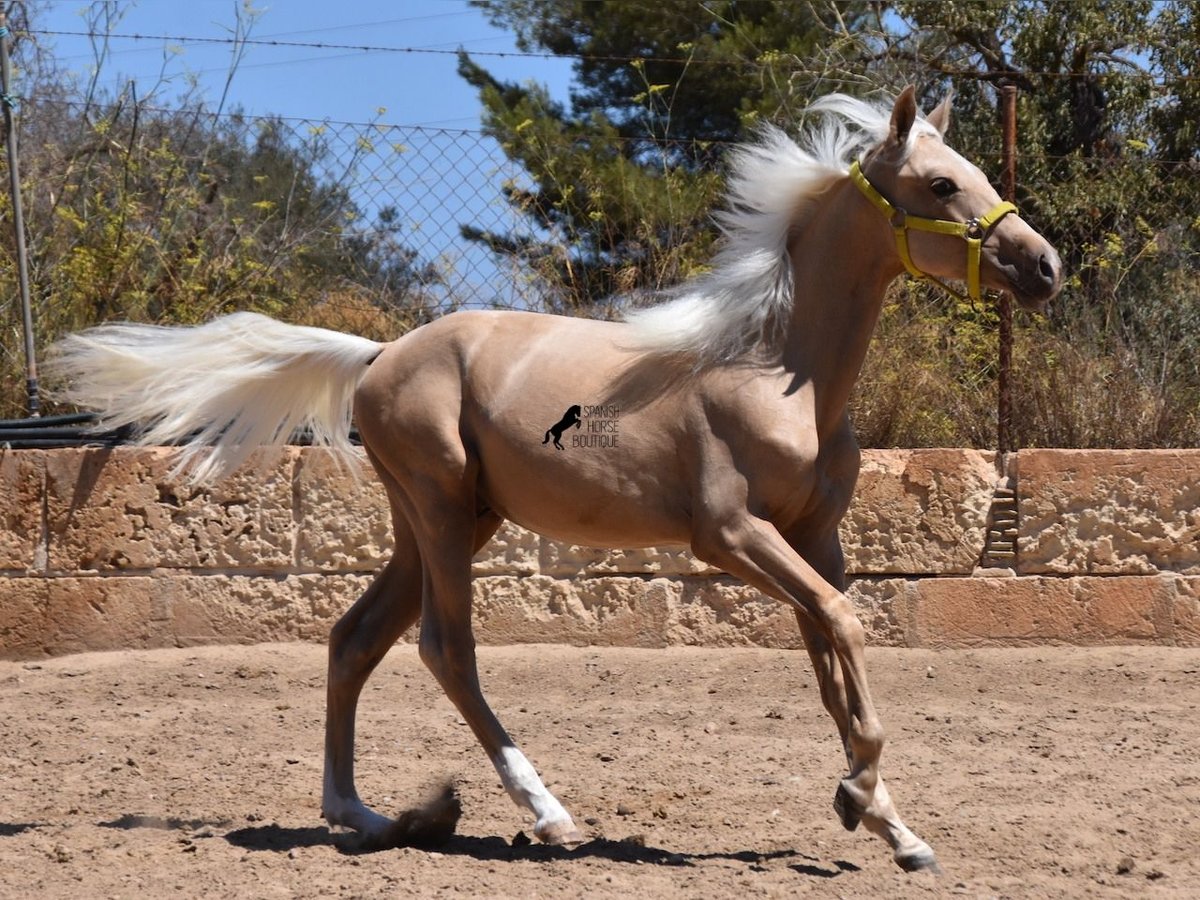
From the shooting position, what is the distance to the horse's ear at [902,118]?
3.92 metres

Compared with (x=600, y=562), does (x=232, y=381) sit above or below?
above

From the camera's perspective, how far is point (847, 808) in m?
3.85

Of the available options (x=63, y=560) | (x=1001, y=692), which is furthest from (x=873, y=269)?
(x=63, y=560)

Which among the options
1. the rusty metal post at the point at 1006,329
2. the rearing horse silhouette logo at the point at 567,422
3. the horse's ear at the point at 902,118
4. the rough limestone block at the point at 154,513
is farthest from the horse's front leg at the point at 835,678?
the rough limestone block at the point at 154,513

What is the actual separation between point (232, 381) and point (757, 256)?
1850mm

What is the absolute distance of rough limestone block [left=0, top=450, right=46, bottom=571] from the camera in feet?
22.6

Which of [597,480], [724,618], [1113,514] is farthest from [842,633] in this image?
[1113,514]

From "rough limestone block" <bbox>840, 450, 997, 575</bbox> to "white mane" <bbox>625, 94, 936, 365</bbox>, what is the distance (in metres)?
2.63

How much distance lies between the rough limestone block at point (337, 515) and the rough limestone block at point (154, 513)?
0.24 ft

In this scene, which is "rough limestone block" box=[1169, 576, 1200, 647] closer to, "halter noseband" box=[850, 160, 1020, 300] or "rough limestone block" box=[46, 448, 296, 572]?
"halter noseband" box=[850, 160, 1020, 300]

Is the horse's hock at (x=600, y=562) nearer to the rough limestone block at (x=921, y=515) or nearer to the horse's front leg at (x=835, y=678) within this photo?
the rough limestone block at (x=921, y=515)

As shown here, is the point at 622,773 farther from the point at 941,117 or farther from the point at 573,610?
the point at 941,117

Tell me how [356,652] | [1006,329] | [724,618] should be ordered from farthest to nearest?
1. [1006,329]
2. [724,618]
3. [356,652]

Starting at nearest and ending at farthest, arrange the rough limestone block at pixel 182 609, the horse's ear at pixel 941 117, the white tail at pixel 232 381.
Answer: the horse's ear at pixel 941 117, the white tail at pixel 232 381, the rough limestone block at pixel 182 609
